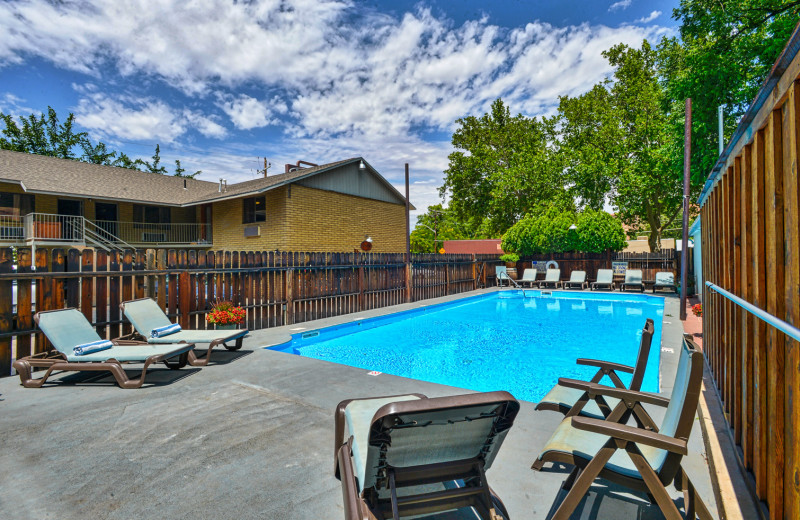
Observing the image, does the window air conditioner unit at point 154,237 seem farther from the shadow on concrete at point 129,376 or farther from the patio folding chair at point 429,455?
the patio folding chair at point 429,455

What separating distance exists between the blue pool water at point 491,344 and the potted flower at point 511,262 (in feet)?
22.4

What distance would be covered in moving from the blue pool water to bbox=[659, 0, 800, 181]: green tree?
285 inches

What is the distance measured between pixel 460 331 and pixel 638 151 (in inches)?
848

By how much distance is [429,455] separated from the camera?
179 cm

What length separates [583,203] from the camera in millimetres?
28938

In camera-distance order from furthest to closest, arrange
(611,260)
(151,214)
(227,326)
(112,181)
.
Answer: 1. (611,260)
2. (151,214)
3. (112,181)
4. (227,326)

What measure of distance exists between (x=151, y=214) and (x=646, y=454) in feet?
77.5

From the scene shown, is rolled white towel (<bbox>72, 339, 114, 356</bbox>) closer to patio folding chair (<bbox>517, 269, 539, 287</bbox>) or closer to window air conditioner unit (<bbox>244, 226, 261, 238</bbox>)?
window air conditioner unit (<bbox>244, 226, 261, 238</bbox>)

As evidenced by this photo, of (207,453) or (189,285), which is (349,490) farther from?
(189,285)

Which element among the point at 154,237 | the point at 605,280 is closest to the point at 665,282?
the point at 605,280

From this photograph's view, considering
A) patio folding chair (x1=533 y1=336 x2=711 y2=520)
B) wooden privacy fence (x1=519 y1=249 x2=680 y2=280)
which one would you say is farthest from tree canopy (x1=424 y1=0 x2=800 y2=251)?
patio folding chair (x1=533 y1=336 x2=711 y2=520)

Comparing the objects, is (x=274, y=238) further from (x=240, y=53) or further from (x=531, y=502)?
(x=531, y=502)

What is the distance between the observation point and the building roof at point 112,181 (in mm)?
15840

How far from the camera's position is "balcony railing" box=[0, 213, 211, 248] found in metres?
15.7
